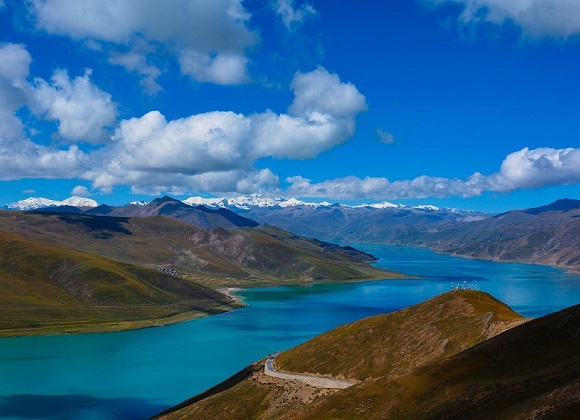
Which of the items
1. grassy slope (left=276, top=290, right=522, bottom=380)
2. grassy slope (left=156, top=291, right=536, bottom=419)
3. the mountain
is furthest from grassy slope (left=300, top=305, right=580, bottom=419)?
grassy slope (left=276, top=290, right=522, bottom=380)

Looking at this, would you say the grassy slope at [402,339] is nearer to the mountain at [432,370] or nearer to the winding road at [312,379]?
the mountain at [432,370]

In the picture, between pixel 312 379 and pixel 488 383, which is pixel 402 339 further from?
pixel 488 383

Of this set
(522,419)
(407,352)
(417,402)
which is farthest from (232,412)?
(522,419)

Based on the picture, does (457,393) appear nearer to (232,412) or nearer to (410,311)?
(232,412)

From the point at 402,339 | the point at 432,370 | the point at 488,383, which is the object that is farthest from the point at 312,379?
the point at 488,383

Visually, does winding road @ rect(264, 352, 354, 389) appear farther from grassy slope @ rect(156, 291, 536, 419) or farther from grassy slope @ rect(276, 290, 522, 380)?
grassy slope @ rect(276, 290, 522, 380)
